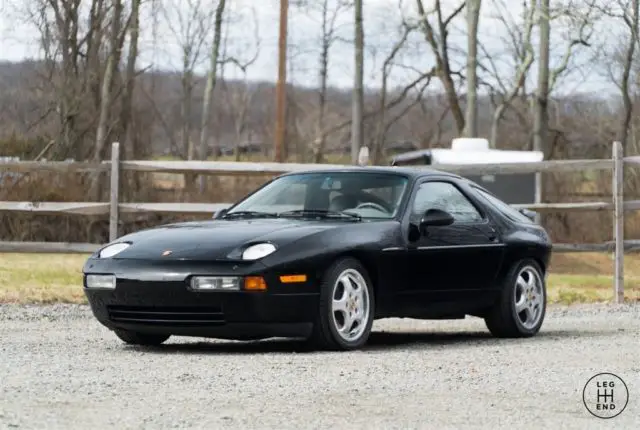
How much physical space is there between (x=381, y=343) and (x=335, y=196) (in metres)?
1.18

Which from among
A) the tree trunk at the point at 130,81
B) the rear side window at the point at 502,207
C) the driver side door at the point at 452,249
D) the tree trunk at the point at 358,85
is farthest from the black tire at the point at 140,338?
the tree trunk at the point at 358,85

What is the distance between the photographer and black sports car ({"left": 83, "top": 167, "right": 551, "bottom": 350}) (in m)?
9.38

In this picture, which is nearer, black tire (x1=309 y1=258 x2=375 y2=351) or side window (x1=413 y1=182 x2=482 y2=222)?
black tire (x1=309 y1=258 x2=375 y2=351)

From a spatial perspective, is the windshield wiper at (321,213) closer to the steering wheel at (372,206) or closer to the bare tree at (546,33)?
the steering wheel at (372,206)

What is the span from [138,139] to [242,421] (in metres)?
34.2

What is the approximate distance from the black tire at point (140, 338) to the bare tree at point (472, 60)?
27.9 m

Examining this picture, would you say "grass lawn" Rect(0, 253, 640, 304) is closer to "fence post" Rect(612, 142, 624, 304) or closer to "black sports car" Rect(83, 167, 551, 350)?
"fence post" Rect(612, 142, 624, 304)

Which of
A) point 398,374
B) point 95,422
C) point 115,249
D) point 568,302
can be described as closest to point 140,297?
point 115,249

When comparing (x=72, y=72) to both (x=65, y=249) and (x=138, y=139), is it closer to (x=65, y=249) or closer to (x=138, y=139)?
(x=138, y=139)

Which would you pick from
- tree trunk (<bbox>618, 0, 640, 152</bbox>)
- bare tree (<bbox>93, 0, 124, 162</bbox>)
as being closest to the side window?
bare tree (<bbox>93, 0, 124, 162</bbox>)

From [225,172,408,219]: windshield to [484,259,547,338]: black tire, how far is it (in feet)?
4.02

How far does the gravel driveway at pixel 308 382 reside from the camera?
21.3 feet

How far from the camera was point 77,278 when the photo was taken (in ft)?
60.6

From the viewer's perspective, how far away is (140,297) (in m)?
9.54
